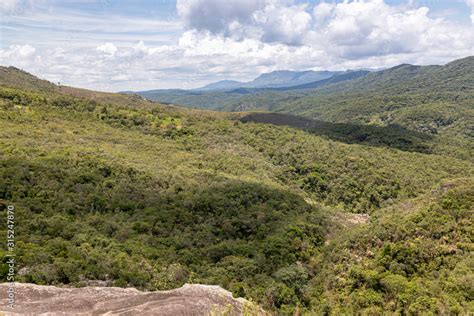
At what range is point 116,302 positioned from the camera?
19.5 meters

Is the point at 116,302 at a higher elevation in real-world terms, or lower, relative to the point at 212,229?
higher

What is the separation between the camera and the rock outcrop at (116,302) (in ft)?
60.0

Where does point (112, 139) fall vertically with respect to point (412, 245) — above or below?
above

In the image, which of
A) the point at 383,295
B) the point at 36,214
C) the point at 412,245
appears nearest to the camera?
the point at 383,295

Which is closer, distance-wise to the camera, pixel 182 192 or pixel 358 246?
pixel 358 246

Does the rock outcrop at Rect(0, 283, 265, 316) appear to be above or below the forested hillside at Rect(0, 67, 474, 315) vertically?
above

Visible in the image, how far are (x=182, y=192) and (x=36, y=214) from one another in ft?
87.8

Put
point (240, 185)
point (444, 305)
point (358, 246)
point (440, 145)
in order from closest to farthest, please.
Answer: point (444, 305)
point (358, 246)
point (240, 185)
point (440, 145)

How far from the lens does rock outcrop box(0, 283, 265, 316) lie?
18.3 meters

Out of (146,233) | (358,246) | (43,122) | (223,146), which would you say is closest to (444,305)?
(358,246)

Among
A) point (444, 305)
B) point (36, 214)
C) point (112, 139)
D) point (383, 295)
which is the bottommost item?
point (383, 295)

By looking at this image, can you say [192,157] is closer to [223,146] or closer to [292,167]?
[223,146]

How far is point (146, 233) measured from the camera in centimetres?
5172

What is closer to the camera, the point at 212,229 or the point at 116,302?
the point at 116,302
